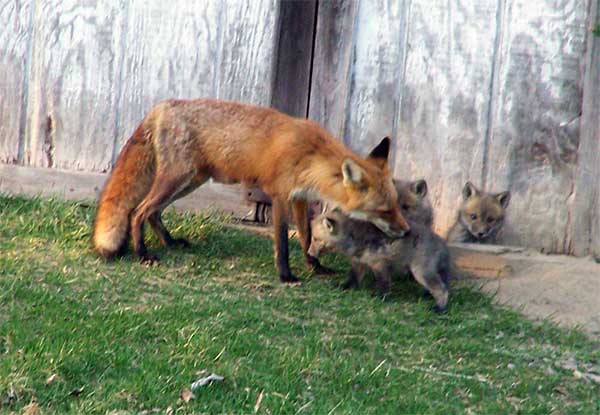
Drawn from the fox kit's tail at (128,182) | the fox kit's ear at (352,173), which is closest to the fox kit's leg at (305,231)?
the fox kit's ear at (352,173)

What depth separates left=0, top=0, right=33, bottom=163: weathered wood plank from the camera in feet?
26.7

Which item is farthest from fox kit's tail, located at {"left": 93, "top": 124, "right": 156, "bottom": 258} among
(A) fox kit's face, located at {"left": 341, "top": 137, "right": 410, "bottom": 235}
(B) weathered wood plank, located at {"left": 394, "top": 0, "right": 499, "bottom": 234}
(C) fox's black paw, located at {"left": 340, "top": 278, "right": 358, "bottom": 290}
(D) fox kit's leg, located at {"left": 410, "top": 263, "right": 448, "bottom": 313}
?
(D) fox kit's leg, located at {"left": 410, "top": 263, "right": 448, "bottom": 313}

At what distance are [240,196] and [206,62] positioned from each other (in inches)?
41.3

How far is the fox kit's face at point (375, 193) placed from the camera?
7.14m

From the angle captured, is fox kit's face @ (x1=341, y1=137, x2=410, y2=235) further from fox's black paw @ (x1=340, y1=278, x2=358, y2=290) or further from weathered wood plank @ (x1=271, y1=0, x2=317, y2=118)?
weathered wood plank @ (x1=271, y1=0, x2=317, y2=118)

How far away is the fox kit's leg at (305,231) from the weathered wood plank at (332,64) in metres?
0.73

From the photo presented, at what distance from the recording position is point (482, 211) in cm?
736

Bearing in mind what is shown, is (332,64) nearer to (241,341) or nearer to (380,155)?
(380,155)

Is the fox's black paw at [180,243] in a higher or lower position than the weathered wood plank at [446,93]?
lower

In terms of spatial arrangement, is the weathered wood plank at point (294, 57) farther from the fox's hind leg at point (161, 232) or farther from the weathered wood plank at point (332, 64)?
the fox's hind leg at point (161, 232)

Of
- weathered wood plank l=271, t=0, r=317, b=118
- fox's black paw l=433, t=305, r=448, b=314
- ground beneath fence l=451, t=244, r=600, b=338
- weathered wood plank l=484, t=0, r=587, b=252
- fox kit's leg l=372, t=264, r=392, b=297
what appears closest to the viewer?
fox's black paw l=433, t=305, r=448, b=314

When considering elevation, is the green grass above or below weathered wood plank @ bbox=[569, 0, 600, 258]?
below

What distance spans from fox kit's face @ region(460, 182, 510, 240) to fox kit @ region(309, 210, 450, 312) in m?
0.48

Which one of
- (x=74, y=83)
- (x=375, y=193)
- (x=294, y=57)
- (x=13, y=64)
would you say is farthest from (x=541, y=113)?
(x=13, y=64)
